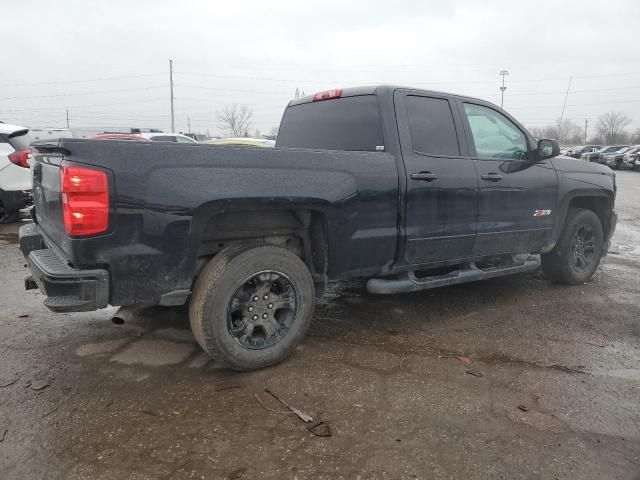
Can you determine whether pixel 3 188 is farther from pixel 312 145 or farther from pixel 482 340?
pixel 482 340

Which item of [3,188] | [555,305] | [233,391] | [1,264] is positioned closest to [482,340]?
[555,305]

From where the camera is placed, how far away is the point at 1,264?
19.1 ft

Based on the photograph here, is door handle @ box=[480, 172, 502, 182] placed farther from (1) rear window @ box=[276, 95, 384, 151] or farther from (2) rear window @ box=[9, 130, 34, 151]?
(2) rear window @ box=[9, 130, 34, 151]

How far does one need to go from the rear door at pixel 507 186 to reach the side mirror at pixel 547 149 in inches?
3.6

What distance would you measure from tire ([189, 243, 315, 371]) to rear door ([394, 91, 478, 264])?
1023mm

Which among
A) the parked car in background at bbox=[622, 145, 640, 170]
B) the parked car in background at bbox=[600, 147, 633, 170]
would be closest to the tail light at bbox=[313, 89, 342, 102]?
the parked car in background at bbox=[622, 145, 640, 170]

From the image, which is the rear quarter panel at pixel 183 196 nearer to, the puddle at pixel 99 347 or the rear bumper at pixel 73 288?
the rear bumper at pixel 73 288

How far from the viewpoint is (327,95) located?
4.28 metres

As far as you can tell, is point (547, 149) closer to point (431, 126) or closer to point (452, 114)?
point (452, 114)

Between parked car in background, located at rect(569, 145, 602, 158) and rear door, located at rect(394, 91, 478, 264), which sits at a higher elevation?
parked car in background, located at rect(569, 145, 602, 158)

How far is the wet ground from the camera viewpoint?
2.29 metres

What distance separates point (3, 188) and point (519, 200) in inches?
311

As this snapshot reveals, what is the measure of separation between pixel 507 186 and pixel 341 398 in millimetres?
2599

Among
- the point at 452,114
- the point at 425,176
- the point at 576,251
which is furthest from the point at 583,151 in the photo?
the point at 425,176
